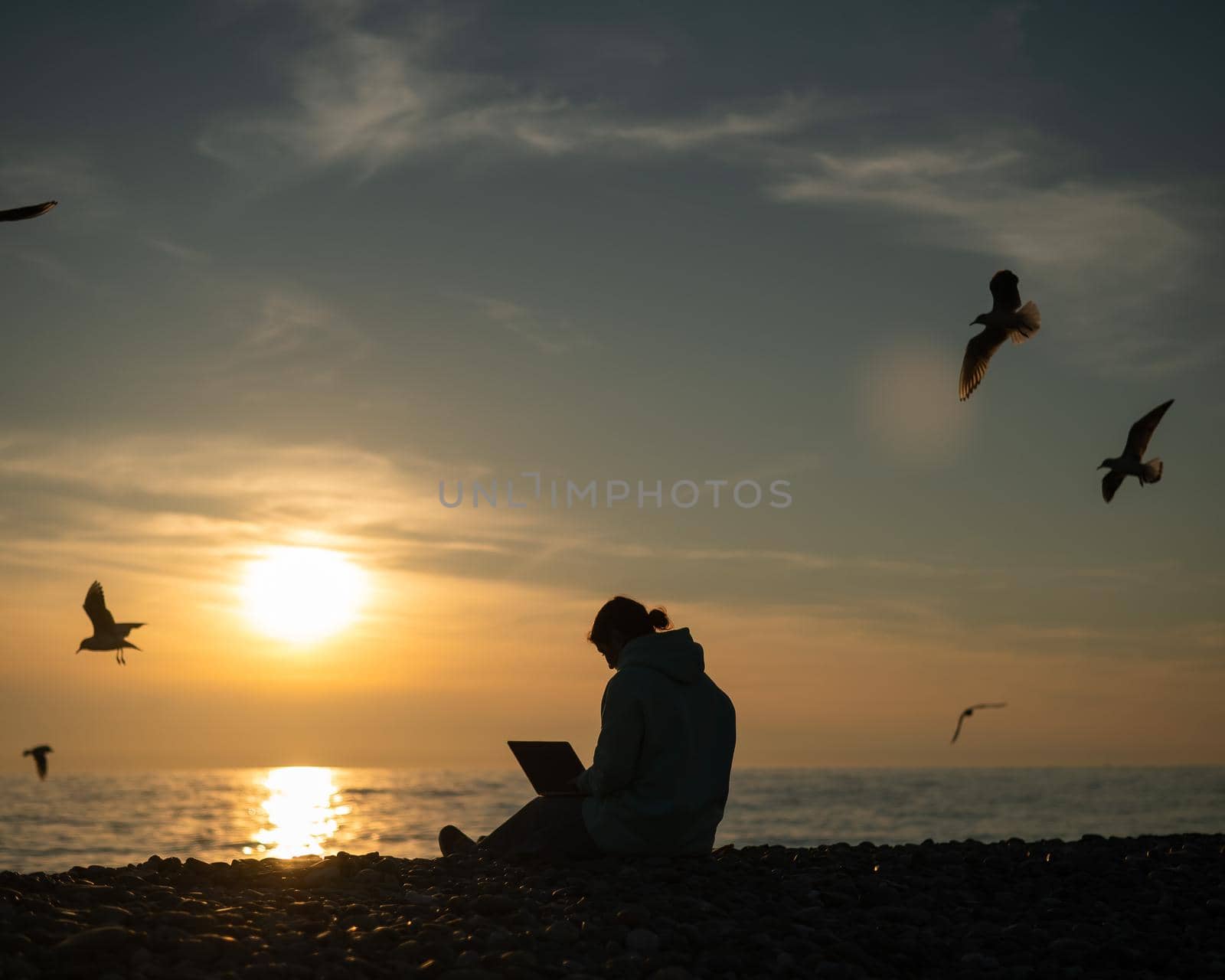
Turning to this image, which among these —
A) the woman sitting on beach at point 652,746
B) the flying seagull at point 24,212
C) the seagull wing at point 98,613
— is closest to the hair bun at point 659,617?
the woman sitting on beach at point 652,746

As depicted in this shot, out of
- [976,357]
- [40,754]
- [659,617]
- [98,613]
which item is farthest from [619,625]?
[40,754]

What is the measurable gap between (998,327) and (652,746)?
833 centimetres

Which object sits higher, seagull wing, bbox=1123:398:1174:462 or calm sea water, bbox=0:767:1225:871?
seagull wing, bbox=1123:398:1174:462

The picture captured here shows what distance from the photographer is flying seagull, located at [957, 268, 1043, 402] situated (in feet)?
45.1

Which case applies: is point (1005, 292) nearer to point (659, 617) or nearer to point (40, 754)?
point (659, 617)

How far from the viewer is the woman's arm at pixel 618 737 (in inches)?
298

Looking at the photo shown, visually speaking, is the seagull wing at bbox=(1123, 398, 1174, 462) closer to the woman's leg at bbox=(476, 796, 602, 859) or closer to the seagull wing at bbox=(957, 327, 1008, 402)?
the seagull wing at bbox=(957, 327, 1008, 402)

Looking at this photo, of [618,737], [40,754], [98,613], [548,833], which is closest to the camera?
[618,737]

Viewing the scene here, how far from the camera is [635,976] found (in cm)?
591

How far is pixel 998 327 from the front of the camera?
13.9 m

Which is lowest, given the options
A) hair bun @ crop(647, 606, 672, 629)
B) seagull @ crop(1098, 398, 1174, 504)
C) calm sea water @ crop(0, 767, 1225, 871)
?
calm sea water @ crop(0, 767, 1225, 871)

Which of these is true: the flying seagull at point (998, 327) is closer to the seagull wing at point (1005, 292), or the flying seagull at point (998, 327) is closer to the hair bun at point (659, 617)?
the seagull wing at point (1005, 292)

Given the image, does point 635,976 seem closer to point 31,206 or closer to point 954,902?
point 954,902

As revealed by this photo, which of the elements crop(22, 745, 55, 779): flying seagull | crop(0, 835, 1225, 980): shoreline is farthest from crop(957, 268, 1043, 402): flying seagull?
crop(22, 745, 55, 779): flying seagull
